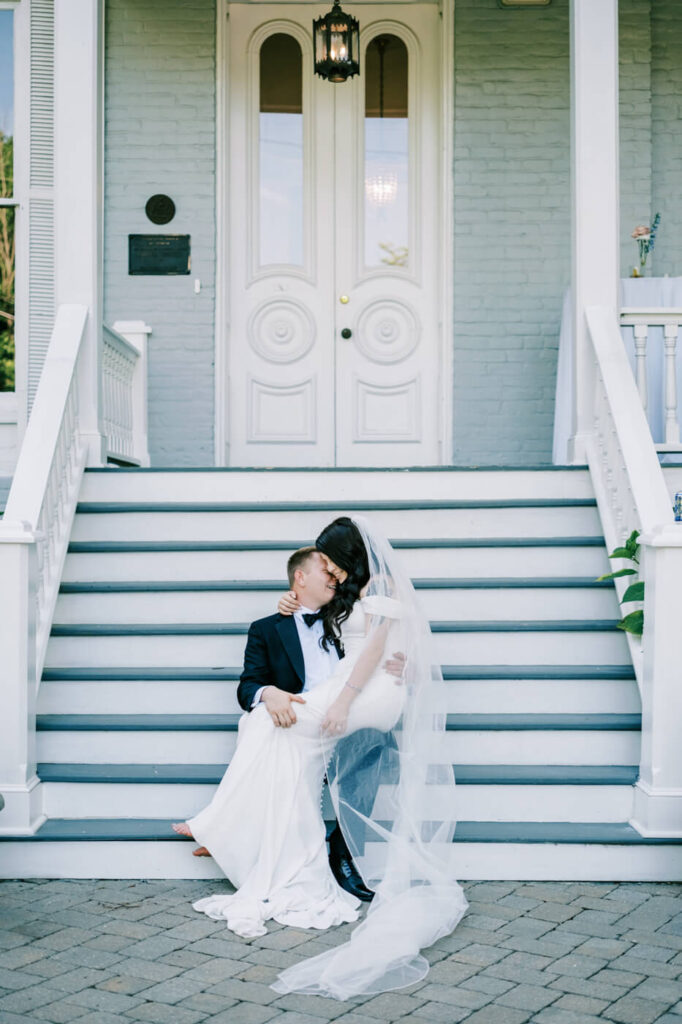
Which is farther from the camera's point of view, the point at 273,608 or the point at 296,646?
the point at 273,608

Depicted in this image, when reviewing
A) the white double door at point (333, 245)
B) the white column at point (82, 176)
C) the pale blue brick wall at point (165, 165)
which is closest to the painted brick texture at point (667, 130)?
the white double door at point (333, 245)

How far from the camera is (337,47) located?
21.1 feet

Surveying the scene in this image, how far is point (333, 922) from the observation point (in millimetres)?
3301

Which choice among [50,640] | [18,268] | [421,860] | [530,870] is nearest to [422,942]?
[421,860]

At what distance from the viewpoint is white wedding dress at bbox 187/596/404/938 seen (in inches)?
135

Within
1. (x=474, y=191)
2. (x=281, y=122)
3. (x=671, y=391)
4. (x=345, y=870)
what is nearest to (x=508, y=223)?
(x=474, y=191)

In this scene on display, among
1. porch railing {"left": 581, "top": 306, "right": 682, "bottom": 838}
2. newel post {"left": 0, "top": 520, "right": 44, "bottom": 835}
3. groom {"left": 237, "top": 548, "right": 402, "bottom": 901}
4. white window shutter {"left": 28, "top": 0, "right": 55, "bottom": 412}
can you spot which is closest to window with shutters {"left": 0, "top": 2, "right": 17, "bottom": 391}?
white window shutter {"left": 28, "top": 0, "right": 55, "bottom": 412}

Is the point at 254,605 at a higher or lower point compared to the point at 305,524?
lower

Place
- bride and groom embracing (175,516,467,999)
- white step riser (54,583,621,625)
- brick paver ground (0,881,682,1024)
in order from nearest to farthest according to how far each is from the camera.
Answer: brick paver ground (0,881,682,1024)
bride and groom embracing (175,516,467,999)
white step riser (54,583,621,625)

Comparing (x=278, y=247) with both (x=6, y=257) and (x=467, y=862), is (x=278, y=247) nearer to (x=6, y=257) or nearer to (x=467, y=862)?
(x=6, y=257)

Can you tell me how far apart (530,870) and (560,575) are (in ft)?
5.16

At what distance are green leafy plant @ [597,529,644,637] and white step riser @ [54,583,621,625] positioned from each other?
0.18m

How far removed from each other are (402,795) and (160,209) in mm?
4686

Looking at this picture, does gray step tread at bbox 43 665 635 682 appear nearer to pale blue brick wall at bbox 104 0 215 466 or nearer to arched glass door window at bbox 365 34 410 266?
pale blue brick wall at bbox 104 0 215 466
